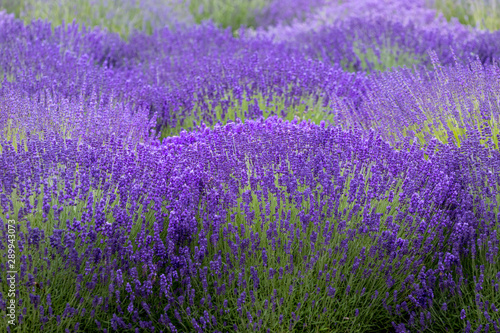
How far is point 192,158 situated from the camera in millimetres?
2650

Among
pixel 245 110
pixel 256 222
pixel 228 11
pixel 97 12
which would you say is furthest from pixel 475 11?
pixel 256 222

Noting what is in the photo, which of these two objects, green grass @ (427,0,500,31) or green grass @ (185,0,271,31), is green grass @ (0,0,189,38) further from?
green grass @ (427,0,500,31)

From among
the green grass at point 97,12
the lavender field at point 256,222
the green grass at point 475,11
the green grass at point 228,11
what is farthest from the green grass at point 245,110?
the green grass at point 228,11

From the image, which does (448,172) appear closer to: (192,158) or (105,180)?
(192,158)

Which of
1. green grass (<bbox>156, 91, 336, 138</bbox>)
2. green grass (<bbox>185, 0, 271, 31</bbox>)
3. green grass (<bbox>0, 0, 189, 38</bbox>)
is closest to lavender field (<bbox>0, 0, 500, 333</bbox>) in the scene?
green grass (<bbox>156, 91, 336, 138</bbox>)

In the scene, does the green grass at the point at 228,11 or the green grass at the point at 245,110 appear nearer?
the green grass at the point at 245,110

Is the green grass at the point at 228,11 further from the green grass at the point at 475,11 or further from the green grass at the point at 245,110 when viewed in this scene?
the green grass at the point at 245,110

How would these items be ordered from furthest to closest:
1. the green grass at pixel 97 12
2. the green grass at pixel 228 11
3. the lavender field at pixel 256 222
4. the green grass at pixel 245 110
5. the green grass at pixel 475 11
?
1. the green grass at pixel 228 11
2. the green grass at pixel 475 11
3. the green grass at pixel 97 12
4. the green grass at pixel 245 110
5. the lavender field at pixel 256 222

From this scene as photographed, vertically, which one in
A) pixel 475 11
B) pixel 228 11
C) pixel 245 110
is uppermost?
pixel 475 11

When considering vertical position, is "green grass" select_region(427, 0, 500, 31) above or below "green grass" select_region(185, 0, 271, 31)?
above

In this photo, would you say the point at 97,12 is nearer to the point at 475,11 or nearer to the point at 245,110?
the point at 245,110

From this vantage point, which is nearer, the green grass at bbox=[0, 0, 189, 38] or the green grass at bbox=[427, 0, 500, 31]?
the green grass at bbox=[0, 0, 189, 38]

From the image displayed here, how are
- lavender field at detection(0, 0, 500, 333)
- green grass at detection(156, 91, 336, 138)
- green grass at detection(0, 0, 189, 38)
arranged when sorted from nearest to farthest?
lavender field at detection(0, 0, 500, 333), green grass at detection(156, 91, 336, 138), green grass at detection(0, 0, 189, 38)

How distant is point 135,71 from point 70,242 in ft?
9.71
